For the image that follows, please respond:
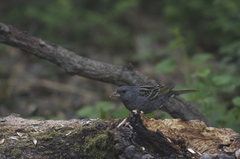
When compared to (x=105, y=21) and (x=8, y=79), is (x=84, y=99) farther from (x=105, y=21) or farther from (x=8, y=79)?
(x=105, y=21)

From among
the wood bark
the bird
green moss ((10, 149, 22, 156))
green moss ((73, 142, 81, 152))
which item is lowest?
green moss ((10, 149, 22, 156))

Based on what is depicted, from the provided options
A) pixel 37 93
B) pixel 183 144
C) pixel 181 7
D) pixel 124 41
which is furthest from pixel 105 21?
pixel 183 144

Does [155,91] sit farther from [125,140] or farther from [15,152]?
[15,152]

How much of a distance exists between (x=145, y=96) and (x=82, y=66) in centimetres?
80

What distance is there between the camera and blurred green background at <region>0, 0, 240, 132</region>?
739 cm

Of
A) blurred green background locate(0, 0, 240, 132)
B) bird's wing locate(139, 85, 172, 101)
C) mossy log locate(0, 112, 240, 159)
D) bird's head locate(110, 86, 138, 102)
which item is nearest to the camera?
mossy log locate(0, 112, 240, 159)

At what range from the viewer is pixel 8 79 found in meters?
7.72

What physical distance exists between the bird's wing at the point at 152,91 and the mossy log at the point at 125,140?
3.89 feet

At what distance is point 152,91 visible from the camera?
4.82m

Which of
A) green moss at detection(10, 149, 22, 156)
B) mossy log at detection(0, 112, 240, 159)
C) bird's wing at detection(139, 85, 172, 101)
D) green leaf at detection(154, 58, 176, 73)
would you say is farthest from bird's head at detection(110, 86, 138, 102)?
green moss at detection(10, 149, 22, 156)

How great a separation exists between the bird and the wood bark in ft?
0.40

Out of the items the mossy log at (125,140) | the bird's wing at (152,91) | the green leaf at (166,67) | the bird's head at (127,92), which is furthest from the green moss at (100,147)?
the green leaf at (166,67)

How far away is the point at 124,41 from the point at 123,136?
6495 mm

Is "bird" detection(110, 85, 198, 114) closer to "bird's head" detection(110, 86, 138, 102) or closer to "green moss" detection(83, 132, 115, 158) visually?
"bird's head" detection(110, 86, 138, 102)
